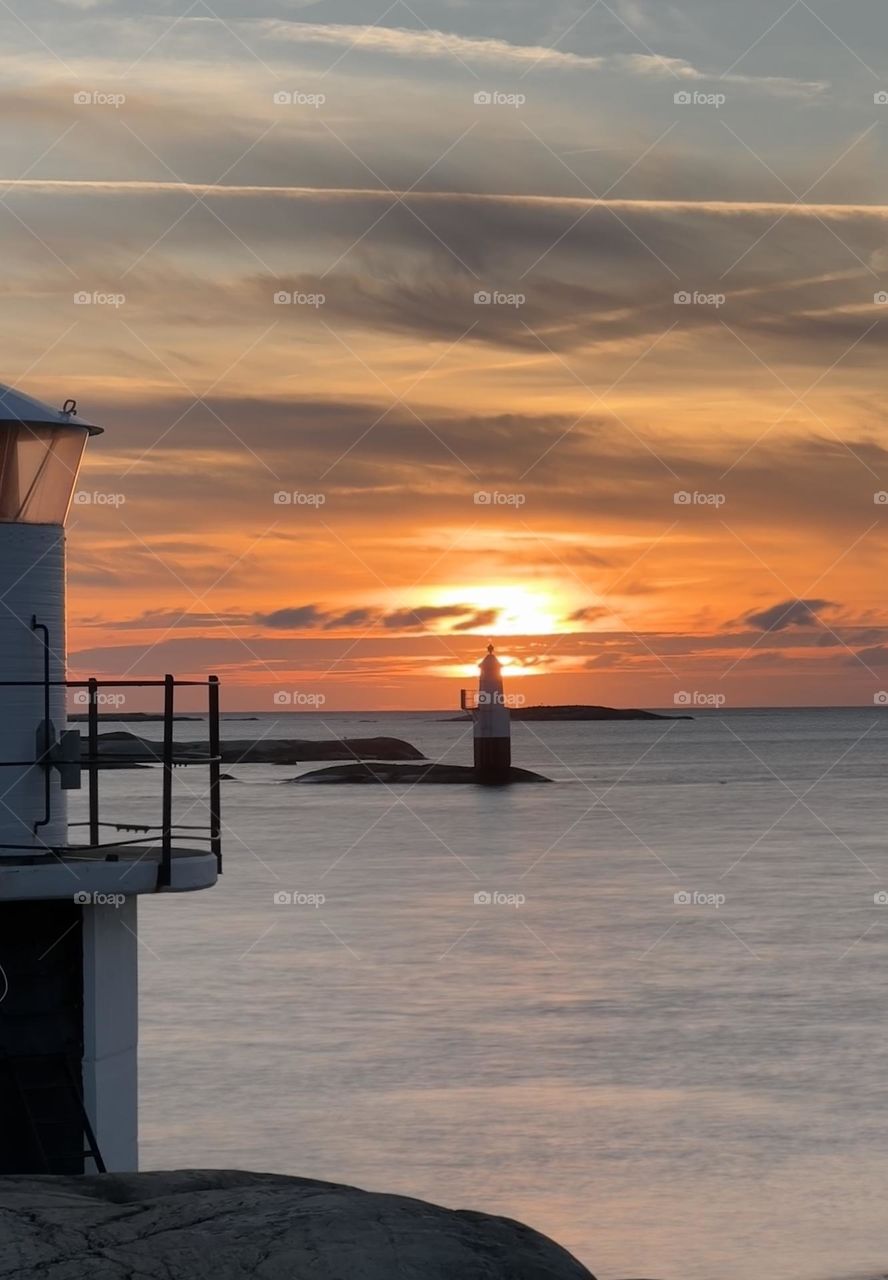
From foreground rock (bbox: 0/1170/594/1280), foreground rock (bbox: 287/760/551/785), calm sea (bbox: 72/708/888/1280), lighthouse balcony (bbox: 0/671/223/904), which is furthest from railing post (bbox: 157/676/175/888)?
foreground rock (bbox: 287/760/551/785)

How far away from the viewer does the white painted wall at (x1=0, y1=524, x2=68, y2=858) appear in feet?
27.4

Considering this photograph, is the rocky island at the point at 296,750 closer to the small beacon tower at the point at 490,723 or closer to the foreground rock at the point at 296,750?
the foreground rock at the point at 296,750

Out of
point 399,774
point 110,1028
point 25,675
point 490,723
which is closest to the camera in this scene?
point 25,675

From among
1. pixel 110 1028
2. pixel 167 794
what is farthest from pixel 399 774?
pixel 167 794

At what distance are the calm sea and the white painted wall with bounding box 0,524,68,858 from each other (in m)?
8.13

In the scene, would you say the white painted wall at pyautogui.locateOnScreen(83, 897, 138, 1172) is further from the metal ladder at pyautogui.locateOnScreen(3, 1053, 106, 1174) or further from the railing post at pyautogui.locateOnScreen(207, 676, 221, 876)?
the railing post at pyautogui.locateOnScreen(207, 676, 221, 876)

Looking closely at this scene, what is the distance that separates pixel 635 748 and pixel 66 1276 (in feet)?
535

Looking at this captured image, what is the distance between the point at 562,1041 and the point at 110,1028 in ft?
56.6

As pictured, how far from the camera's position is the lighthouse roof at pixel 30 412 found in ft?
27.8

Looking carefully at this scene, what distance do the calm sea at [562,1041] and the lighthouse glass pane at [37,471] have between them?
29.1 ft

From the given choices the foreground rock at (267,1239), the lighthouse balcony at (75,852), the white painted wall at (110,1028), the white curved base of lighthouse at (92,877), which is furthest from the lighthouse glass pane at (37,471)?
the foreground rock at (267,1239)

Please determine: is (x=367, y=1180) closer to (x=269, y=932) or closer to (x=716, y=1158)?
(x=716, y=1158)

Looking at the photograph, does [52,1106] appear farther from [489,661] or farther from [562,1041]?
[489,661]

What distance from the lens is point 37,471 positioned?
863 cm
